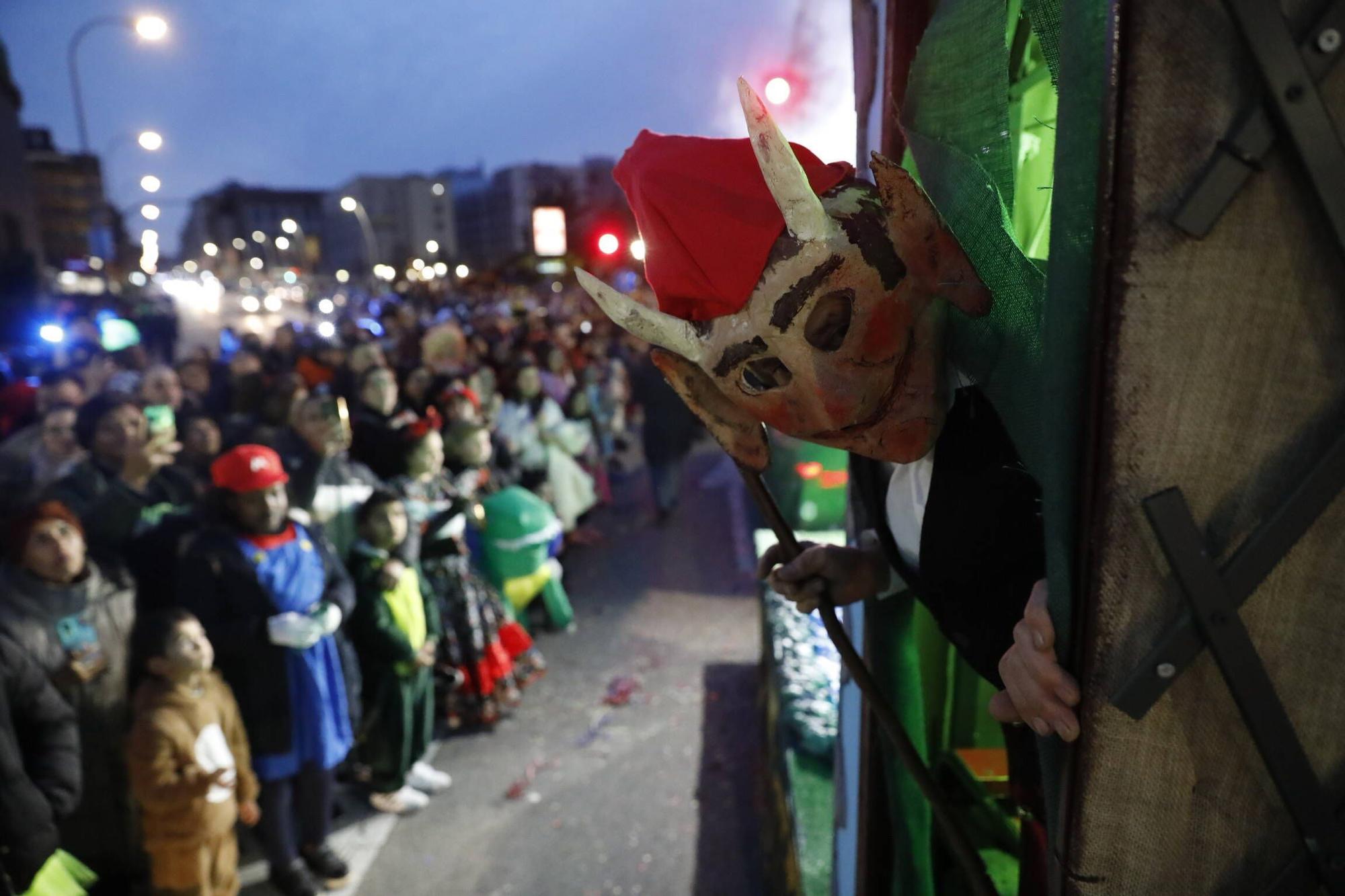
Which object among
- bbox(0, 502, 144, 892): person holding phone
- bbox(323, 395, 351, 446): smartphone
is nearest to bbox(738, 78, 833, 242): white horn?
bbox(0, 502, 144, 892): person holding phone

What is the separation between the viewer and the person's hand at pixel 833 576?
166cm

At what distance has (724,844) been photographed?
398 centimetres

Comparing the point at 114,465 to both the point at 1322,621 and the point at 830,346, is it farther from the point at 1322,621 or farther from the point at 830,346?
the point at 1322,621

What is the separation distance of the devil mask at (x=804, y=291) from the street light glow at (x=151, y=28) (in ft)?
42.9

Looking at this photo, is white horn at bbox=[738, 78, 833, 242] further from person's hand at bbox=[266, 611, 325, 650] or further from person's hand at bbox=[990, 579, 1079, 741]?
person's hand at bbox=[266, 611, 325, 650]

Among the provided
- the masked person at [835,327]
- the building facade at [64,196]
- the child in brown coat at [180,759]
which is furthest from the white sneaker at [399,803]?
the building facade at [64,196]

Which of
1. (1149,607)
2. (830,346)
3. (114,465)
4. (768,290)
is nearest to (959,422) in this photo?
(830,346)

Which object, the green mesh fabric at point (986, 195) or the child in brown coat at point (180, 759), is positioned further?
the child in brown coat at point (180, 759)

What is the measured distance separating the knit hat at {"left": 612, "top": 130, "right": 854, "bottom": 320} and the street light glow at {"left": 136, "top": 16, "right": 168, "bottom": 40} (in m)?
13.0

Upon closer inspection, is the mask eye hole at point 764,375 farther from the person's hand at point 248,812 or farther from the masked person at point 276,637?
the person's hand at point 248,812

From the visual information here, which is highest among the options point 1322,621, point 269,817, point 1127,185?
point 1127,185

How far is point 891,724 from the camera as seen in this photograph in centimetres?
144

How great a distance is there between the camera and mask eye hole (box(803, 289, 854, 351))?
3.76ft

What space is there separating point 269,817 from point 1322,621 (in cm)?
381
